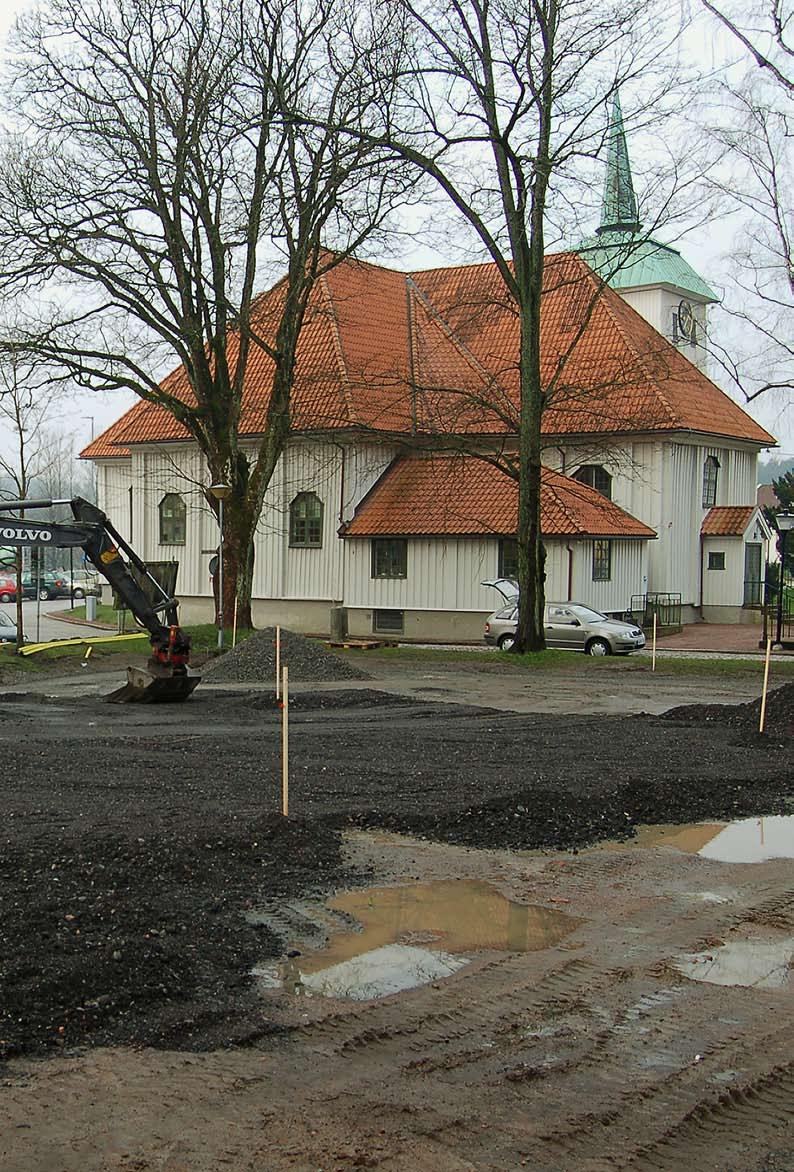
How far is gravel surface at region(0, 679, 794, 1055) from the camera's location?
7.11 m

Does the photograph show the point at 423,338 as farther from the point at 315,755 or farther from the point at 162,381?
the point at 315,755

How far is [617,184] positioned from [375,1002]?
2717cm

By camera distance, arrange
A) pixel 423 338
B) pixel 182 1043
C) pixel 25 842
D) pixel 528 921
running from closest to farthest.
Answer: pixel 182 1043, pixel 528 921, pixel 25 842, pixel 423 338

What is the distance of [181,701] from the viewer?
937 inches

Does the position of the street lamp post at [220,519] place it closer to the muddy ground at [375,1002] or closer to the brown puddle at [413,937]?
the muddy ground at [375,1002]

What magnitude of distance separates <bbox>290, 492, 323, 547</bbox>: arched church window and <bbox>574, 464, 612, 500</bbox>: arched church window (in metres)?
8.62

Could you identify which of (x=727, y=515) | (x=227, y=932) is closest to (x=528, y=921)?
(x=227, y=932)

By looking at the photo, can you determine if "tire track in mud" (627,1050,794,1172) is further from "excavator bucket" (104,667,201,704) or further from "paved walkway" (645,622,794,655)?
"paved walkway" (645,622,794,655)

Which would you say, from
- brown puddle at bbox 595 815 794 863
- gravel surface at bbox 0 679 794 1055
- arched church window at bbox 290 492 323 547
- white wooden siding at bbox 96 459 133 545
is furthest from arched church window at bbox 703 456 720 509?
brown puddle at bbox 595 815 794 863

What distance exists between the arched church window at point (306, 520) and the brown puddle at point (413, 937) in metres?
34.3

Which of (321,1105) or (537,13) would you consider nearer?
(321,1105)

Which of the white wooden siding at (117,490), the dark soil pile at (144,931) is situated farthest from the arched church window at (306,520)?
the dark soil pile at (144,931)

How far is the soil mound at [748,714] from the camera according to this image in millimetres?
18781

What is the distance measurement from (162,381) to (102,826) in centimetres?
4088
